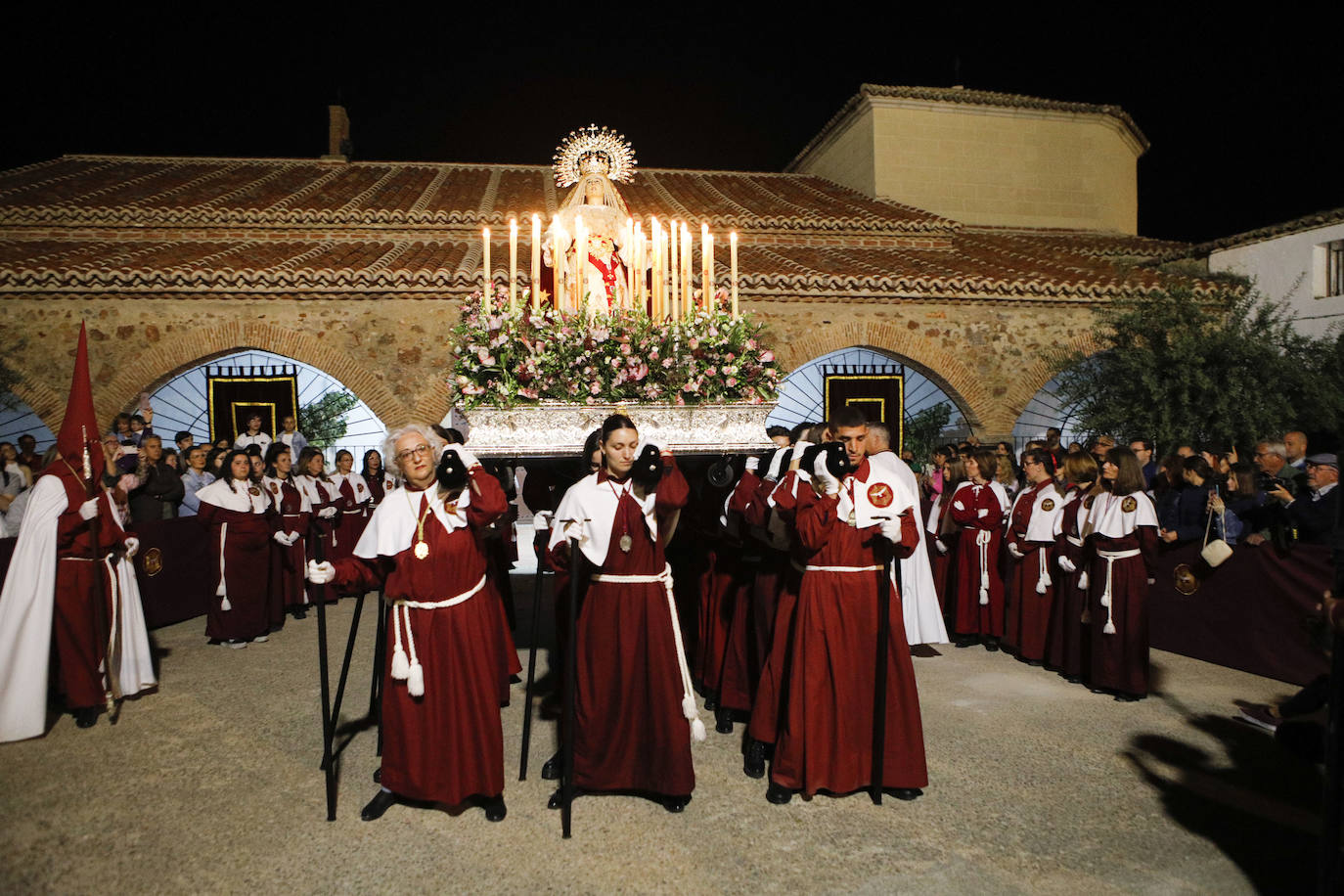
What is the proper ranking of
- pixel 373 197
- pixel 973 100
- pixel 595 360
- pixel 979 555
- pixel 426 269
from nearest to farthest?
pixel 595 360, pixel 979 555, pixel 426 269, pixel 373 197, pixel 973 100

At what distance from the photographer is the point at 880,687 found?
4.27 m

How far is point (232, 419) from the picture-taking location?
13.7 metres

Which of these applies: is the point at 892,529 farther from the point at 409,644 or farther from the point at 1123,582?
the point at 1123,582

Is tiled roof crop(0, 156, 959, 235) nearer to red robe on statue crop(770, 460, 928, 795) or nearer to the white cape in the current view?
the white cape

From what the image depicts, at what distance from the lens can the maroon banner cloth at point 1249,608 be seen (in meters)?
6.62

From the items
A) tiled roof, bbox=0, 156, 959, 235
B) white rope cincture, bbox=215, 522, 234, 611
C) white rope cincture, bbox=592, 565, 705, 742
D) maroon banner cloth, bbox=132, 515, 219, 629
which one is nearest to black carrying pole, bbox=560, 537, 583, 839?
white rope cincture, bbox=592, 565, 705, 742

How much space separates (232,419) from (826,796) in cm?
1233

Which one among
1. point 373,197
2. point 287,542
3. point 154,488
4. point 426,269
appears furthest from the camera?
point 373,197

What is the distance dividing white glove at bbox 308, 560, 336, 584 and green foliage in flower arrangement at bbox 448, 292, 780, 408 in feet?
5.25

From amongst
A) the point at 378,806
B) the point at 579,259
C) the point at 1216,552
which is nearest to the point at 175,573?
the point at 579,259

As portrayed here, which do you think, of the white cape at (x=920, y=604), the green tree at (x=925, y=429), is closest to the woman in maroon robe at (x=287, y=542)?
the white cape at (x=920, y=604)

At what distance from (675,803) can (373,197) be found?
623 inches

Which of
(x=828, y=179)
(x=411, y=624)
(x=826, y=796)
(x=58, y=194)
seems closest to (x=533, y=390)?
(x=411, y=624)

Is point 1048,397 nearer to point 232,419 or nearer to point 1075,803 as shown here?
point 1075,803
